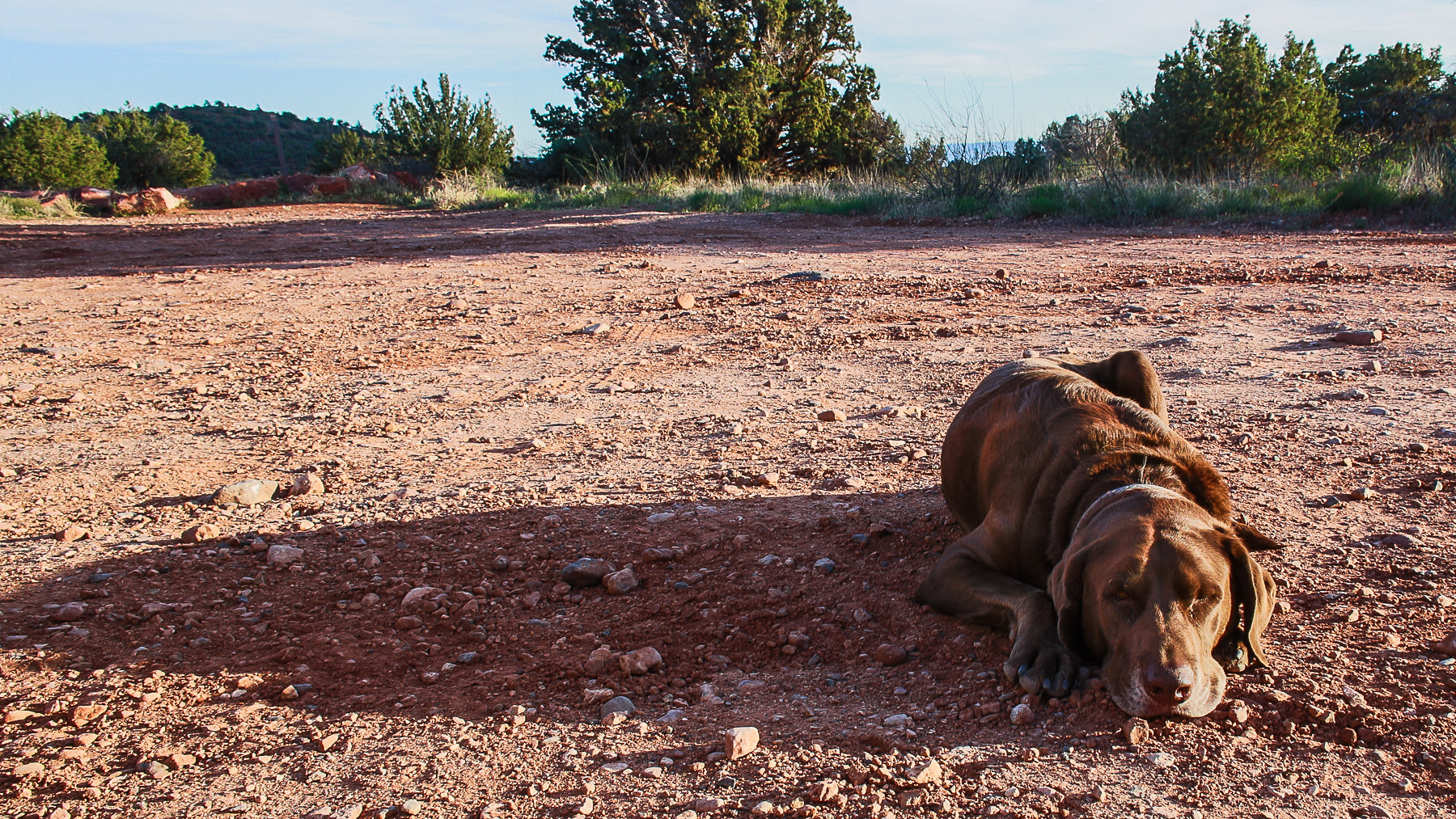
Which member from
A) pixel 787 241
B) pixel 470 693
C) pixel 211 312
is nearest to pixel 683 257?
pixel 787 241

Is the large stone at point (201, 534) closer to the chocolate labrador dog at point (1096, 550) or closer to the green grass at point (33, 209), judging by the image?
the chocolate labrador dog at point (1096, 550)

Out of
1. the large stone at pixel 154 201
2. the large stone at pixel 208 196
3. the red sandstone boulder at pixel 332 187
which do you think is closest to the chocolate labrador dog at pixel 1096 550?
the large stone at pixel 154 201

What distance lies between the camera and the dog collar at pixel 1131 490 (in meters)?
2.82

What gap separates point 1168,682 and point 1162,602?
0.66ft

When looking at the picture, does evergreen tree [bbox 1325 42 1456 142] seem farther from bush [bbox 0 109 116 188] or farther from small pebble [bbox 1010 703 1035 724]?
bush [bbox 0 109 116 188]

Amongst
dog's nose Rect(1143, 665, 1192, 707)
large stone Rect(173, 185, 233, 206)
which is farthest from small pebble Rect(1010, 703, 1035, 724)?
large stone Rect(173, 185, 233, 206)

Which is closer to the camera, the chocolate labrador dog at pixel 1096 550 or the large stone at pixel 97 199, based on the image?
the chocolate labrador dog at pixel 1096 550

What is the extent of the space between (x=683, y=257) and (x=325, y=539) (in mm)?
8804

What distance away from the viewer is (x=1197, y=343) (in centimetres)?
698

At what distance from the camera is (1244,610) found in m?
2.65

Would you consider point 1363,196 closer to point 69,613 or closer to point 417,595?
point 417,595

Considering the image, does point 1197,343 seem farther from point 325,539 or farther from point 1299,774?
point 325,539

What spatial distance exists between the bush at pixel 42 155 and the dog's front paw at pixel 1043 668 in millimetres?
36438

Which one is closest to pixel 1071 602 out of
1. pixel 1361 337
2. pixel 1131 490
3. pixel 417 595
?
pixel 1131 490
